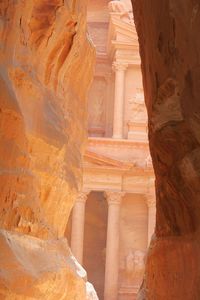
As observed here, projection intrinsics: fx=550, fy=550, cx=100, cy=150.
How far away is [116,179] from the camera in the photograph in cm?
2314

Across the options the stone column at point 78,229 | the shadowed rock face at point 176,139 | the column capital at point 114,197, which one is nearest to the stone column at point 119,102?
the column capital at point 114,197

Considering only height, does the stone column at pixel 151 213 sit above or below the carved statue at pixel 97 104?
below

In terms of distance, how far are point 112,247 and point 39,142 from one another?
15802 mm

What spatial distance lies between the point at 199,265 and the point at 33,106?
4.46 m

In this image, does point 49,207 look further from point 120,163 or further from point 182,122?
point 120,163

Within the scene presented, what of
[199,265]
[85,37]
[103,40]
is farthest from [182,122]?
[103,40]

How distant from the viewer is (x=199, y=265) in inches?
110

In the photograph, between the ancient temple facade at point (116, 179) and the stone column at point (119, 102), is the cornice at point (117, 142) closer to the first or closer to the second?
the ancient temple facade at point (116, 179)

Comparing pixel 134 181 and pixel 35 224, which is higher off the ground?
pixel 35 224

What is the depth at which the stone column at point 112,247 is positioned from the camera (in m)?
21.8

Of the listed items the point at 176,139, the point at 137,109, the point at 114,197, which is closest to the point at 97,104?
the point at 137,109

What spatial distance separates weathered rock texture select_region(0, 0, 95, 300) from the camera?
6082 mm

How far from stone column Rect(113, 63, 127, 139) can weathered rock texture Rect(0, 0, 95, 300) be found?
16.0m

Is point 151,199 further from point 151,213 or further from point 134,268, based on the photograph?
point 134,268
